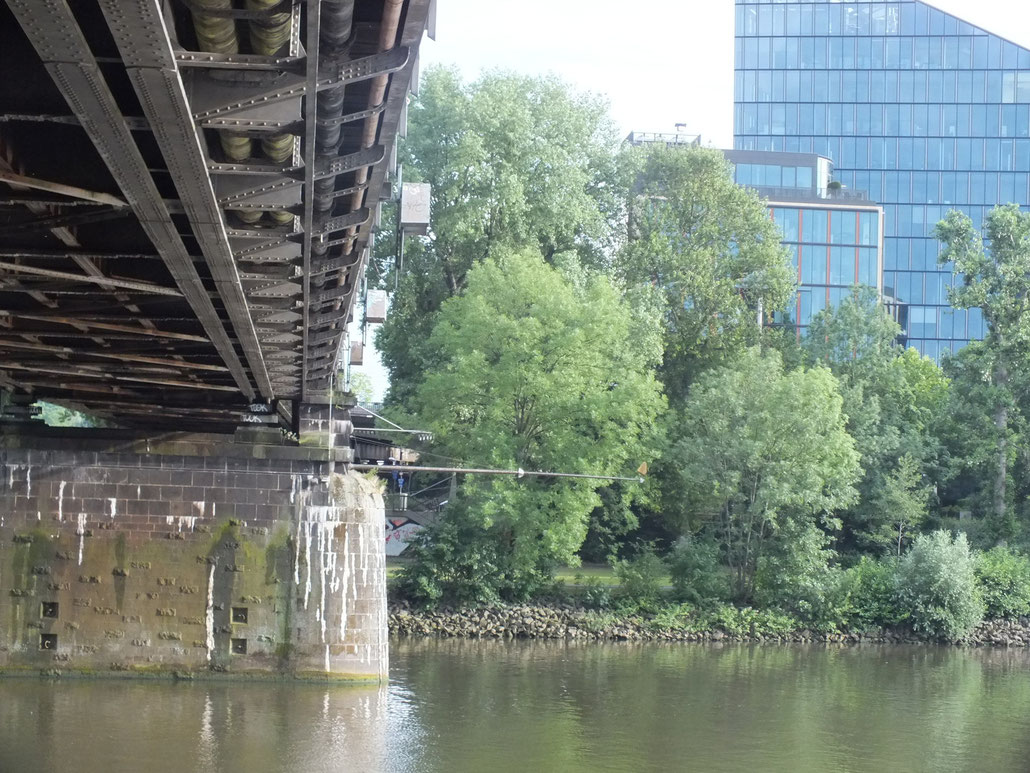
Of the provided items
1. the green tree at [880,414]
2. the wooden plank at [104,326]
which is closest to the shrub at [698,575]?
the green tree at [880,414]

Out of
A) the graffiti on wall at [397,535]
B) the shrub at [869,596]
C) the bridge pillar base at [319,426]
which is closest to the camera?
A: the bridge pillar base at [319,426]

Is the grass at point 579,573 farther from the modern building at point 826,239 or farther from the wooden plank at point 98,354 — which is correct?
the modern building at point 826,239

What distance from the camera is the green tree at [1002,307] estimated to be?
45.4 meters

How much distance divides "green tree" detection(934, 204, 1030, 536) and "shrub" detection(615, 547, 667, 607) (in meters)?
12.2

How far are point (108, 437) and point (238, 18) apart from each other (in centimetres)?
1962

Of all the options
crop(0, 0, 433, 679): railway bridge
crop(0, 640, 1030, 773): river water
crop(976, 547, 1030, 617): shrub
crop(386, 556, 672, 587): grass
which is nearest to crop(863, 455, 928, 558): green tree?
crop(976, 547, 1030, 617): shrub

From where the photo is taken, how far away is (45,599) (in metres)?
24.3

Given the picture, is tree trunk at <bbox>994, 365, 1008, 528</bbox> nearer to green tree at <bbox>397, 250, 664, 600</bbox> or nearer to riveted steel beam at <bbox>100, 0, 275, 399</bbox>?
green tree at <bbox>397, 250, 664, 600</bbox>

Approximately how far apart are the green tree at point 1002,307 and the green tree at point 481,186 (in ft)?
40.6

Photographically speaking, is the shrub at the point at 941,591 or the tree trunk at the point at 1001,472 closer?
the shrub at the point at 941,591

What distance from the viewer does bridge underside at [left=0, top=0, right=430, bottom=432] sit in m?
6.96

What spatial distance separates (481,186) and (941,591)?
1894 centimetres

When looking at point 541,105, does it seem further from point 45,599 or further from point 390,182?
point 390,182

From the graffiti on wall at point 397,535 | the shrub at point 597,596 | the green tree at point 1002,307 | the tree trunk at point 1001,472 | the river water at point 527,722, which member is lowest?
the river water at point 527,722
